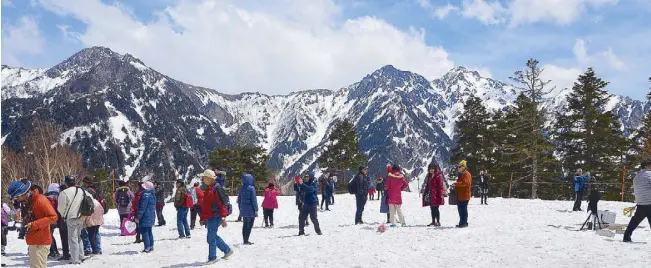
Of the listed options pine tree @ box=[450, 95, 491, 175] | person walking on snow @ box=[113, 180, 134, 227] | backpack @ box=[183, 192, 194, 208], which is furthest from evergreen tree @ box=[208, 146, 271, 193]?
backpack @ box=[183, 192, 194, 208]

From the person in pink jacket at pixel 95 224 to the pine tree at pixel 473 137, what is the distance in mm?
37305

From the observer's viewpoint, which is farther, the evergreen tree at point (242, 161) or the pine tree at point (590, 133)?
the evergreen tree at point (242, 161)

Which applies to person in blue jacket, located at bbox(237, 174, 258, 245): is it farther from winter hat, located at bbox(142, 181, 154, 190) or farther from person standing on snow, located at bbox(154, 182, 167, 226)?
person standing on snow, located at bbox(154, 182, 167, 226)

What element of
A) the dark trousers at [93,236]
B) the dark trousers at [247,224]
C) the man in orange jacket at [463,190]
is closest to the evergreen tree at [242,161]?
the man in orange jacket at [463,190]

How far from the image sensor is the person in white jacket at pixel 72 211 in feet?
31.7

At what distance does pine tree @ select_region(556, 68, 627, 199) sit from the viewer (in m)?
39.7

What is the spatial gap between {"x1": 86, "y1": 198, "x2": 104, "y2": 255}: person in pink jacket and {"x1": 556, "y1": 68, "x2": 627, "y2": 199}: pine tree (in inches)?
1439

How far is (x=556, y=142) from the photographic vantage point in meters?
44.1

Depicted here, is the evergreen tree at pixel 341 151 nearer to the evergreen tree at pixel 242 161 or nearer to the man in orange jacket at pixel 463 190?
the evergreen tree at pixel 242 161

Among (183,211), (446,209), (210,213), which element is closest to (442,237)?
(210,213)

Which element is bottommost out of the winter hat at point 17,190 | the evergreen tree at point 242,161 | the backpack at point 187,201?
the backpack at point 187,201

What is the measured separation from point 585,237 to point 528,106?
2833cm

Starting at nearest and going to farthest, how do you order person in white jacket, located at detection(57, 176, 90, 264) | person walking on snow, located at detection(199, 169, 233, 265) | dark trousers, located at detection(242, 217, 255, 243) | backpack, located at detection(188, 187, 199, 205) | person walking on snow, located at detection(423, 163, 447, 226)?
person walking on snow, located at detection(199, 169, 233, 265)
person in white jacket, located at detection(57, 176, 90, 264)
dark trousers, located at detection(242, 217, 255, 243)
person walking on snow, located at detection(423, 163, 447, 226)
backpack, located at detection(188, 187, 199, 205)

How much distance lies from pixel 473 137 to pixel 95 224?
40.6m
